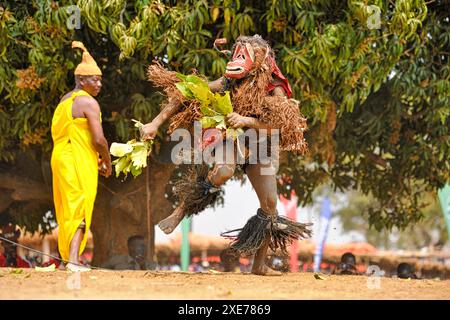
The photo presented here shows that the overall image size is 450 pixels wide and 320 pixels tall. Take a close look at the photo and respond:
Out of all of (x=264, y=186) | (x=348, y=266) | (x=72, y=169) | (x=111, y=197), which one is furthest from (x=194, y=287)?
(x=348, y=266)

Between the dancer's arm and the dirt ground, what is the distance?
4.10ft

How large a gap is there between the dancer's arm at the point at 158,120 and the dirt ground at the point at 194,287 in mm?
1250

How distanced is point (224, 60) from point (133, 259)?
3.45 metres

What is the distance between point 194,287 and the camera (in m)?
6.98

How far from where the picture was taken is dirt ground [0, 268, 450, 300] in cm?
639

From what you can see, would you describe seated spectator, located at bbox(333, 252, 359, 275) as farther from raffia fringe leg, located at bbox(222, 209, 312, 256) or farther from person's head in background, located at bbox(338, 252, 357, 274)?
raffia fringe leg, located at bbox(222, 209, 312, 256)

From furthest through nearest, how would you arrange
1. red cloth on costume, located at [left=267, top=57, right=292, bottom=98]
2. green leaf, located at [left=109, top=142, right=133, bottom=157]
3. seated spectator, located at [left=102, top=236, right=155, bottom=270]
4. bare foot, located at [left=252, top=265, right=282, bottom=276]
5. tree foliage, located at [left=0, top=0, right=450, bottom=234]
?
seated spectator, located at [left=102, top=236, right=155, bottom=270]
tree foliage, located at [left=0, top=0, right=450, bottom=234]
bare foot, located at [left=252, top=265, right=282, bottom=276]
green leaf, located at [left=109, top=142, right=133, bottom=157]
red cloth on costume, located at [left=267, top=57, right=292, bottom=98]

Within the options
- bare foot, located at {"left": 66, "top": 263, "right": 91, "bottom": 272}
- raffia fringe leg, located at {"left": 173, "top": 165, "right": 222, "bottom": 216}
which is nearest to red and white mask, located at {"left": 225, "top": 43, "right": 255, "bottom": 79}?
raffia fringe leg, located at {"left": 173, "top": 165, "right": 222, "bottom": 216}

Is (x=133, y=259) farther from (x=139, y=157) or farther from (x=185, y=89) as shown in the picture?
(x=185, y=89)

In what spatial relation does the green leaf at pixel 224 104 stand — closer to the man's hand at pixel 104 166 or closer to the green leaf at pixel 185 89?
the green leaf at pixel 185 89

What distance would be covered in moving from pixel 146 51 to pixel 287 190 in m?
5.41

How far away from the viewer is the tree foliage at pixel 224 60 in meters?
10.7

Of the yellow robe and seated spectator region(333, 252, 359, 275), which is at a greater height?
the yellow robe

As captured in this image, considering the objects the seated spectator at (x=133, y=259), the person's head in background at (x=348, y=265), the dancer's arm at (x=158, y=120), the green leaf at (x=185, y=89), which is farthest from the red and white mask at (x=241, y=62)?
the person's head in background at (x=348, y=265)
